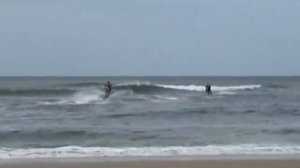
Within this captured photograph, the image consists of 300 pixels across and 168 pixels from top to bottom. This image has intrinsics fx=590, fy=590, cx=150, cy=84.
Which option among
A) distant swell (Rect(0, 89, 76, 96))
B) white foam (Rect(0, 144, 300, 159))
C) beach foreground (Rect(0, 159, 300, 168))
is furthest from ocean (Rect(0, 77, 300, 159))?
distant swell (Rect(0, 89, 76, 96))

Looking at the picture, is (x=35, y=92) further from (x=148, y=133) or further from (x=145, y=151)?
(x=145, y=151)

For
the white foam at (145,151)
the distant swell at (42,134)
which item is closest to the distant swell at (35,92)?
the distant swell at (42,134)

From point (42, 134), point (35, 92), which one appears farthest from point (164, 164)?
point (35, 92)

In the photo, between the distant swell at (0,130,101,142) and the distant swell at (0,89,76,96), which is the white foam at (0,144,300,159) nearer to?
the distant swell at (0,130,101,142)

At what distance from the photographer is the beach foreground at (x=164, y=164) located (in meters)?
8.65

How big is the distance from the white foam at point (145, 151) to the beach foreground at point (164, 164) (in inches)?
43.3

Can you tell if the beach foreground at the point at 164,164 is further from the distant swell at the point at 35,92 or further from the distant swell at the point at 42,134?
the distant swell at the point at 35,92

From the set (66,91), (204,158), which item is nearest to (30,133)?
(204,158)

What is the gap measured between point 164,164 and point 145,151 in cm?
201

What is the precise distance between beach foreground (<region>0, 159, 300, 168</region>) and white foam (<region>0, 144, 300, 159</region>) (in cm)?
110

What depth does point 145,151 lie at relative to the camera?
10820mm

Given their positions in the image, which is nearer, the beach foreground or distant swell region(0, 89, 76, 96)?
the beach foreground

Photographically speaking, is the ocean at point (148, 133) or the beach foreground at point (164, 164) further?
the ocean at point (148, 133)

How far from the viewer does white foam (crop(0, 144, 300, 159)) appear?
10352mm
